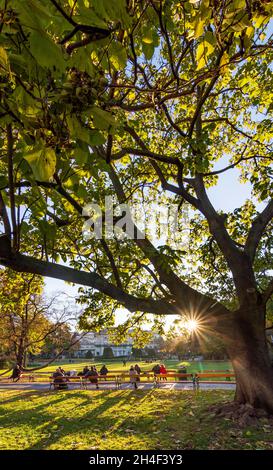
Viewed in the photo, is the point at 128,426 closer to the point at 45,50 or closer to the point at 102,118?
the point at 102,118

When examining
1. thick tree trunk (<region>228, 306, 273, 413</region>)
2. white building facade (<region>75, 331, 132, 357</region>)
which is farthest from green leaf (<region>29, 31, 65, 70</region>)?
white building facade (<region>75, 331, 132, 357</region>)

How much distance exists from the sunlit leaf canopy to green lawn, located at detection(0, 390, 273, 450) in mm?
2795

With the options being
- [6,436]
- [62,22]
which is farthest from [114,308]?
[62,22]

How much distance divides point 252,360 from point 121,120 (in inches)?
261

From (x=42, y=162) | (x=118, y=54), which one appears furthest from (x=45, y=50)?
(x=118, y=54)

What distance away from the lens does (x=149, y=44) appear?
8.64 ft

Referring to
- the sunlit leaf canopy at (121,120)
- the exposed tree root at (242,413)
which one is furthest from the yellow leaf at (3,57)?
the exposed tree root at (242,413)

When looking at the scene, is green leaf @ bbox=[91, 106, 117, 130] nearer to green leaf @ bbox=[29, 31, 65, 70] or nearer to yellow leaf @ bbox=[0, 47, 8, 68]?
green leaf @ bbox=[29, 31, 65, 70]

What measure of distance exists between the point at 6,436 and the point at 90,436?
90.6 inches

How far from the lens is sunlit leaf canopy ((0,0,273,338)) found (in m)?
1.63

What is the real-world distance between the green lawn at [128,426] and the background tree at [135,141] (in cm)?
149

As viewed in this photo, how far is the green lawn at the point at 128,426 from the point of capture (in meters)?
6.50

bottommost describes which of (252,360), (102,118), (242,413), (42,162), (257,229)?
(242,413)

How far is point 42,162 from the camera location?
63.2 inches
